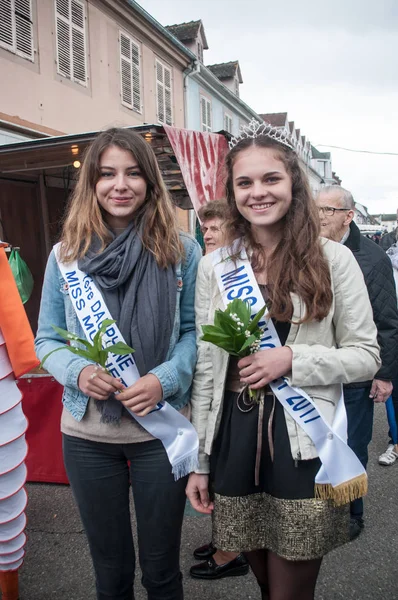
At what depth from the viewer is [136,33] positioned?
10930mm

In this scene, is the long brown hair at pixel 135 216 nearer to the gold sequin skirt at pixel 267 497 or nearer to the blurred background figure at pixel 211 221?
the gold sequin skirt at pixel 267 497

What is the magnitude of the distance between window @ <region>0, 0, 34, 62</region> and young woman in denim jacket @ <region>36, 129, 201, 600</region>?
Answer: 6924 mm

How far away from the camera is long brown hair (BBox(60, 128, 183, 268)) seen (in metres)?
1.66

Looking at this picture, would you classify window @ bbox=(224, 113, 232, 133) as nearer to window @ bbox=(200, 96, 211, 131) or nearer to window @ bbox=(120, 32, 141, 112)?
window @ bbox=(200, 96, 211, 131)

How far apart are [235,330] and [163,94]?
12.2 meters

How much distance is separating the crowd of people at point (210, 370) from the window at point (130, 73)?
31.9ft

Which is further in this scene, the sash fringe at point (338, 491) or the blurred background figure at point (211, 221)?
the blurred background figure at point (211, 221)

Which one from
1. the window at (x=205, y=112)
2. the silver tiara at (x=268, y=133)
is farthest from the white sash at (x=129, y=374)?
the window at (x=205, y=112)

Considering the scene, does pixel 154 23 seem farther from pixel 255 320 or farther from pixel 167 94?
pixel 255 320

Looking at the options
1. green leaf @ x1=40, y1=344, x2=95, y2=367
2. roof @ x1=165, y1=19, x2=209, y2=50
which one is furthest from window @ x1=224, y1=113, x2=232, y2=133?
green leaf @ x1=40, y1=344, x2=95, y2=367

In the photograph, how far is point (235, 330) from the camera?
137 cm

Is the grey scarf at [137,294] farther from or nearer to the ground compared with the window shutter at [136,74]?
→ nearer to the ground

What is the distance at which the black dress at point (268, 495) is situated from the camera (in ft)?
4.72

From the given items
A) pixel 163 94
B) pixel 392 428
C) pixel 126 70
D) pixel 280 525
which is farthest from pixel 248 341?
pixel 163 94
